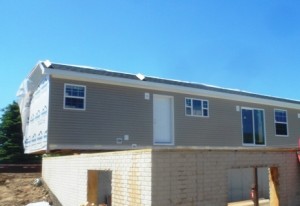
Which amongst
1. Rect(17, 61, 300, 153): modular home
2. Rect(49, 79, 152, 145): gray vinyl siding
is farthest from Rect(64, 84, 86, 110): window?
Rect(49, 79, 152, 145): gray vinyl siding

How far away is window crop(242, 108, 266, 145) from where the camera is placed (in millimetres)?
19594

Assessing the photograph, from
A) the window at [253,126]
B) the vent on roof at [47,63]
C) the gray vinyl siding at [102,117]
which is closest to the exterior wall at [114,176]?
the gray vinyl siding at [102,117]

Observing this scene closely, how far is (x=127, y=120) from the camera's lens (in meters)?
15.7

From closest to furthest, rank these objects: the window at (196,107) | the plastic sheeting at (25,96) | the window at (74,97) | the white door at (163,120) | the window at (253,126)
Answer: the window at (74,97)
the white door at (163,120)
the window at (196,107)
the plastic sheeting at (25,96)
the window at (253,126)

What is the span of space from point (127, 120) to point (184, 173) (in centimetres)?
873

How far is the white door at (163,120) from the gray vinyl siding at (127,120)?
0.21m

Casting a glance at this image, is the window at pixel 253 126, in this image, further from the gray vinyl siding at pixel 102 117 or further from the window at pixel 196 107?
the gray vinyl siding at pixel 102 117

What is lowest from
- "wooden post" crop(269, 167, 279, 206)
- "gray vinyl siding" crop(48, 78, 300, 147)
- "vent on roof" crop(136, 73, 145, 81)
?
"wooden post" crop(269, 167, 279, 206)

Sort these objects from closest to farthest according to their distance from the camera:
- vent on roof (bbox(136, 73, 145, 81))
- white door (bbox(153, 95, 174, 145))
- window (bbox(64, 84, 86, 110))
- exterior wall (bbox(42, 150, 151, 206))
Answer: exterior wall (bbox(42, 150, 151, 206))
window (bbox(64, 84, 86, 110))
vent on roof (bbox(136, 73, 145, 81))
white door (bbox(153, 95, 174, 145))

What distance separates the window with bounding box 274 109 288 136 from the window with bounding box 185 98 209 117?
16.8 feet

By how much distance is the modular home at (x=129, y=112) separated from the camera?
14219mm

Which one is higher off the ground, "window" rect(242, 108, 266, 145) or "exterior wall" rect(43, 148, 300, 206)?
"window" rect(242, 108, 266, 145)

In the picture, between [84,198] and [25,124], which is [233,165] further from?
[25,124]

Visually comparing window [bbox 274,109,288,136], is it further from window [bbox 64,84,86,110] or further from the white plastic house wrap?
the white plastic house wrap
